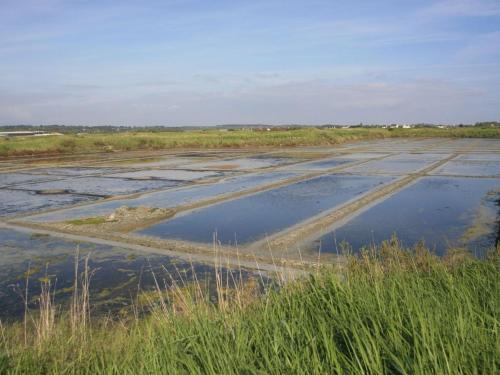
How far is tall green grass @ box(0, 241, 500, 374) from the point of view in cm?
229

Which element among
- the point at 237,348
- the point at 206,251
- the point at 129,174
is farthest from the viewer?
the point at 129,174

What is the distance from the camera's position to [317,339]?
270cm

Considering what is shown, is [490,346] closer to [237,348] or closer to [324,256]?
[237,348]

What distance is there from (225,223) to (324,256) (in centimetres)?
309

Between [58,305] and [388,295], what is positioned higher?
[388,295]

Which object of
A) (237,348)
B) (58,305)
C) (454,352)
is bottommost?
(58,305)

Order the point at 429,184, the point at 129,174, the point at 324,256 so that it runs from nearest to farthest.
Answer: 1. the point at 324,256
2. the point at 429,184
3. the point at 129,174

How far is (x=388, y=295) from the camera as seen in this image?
3.23m

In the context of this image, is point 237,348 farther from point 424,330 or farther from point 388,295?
point 388,295

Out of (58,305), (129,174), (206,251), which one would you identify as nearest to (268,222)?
(206,251)

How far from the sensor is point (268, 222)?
9.47m

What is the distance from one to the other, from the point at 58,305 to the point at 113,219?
4.55m

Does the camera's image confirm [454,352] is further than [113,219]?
No

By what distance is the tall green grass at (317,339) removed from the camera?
229cm
